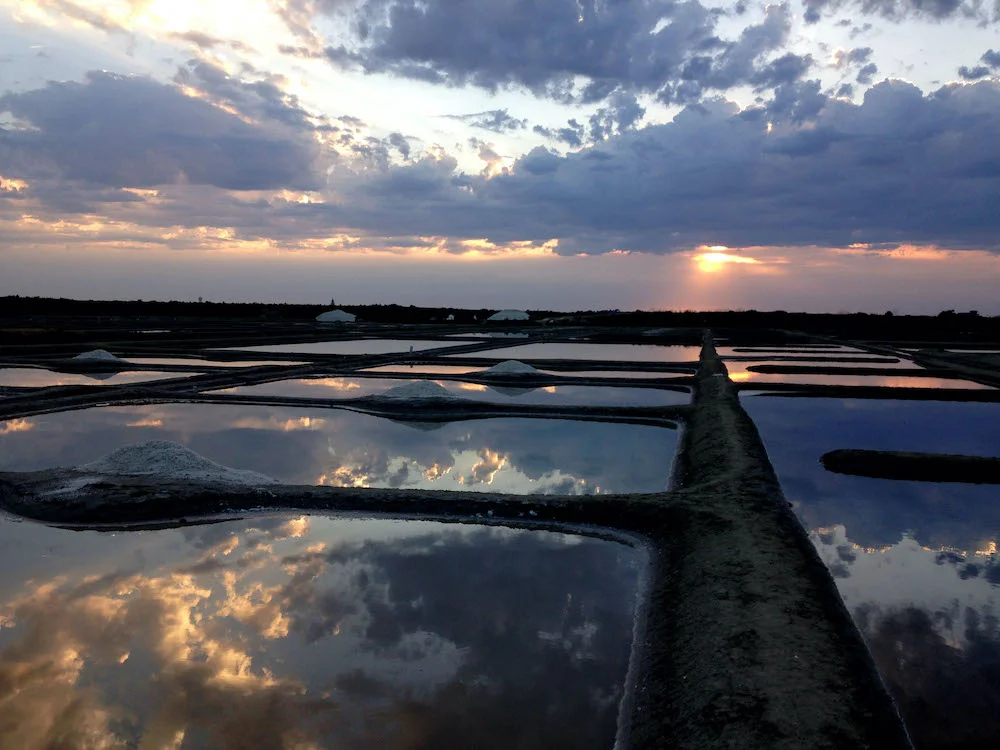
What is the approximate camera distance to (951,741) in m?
2.97

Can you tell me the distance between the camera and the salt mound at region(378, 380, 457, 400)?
1219cm

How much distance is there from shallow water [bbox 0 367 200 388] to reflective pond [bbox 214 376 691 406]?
2950 mm

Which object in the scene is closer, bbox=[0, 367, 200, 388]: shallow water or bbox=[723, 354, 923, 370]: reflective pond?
bbox=[0, 367, 200, 388]: shallow water

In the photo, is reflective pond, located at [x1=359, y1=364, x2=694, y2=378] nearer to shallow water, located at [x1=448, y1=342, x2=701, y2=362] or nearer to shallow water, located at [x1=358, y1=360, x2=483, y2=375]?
shallow water, located at [x1=358, y1=360, x2=483, y2=375]

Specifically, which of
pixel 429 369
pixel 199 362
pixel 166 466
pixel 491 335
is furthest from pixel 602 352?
pixel 166 466

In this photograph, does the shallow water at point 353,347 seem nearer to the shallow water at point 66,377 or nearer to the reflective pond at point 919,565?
the shallow water at point 66,377

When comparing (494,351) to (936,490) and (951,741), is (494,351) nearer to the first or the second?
(936,490)

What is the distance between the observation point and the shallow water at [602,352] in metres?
22.8

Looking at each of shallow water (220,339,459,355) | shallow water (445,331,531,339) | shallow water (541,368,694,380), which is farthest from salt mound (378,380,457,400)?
shallow water (445,331,531,339)

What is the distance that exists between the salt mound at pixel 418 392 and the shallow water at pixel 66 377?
6131 mm

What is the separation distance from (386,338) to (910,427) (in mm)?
23670


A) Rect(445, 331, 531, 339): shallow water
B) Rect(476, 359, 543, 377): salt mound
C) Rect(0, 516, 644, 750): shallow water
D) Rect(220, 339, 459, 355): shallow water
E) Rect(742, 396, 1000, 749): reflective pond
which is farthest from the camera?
Rect(445, 331, 531, 339): shallow water

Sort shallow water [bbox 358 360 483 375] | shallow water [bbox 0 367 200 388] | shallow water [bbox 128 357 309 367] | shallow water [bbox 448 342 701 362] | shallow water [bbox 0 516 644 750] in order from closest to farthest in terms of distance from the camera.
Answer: shallow water [bbox 0 516 644 750]
shallow water [bbox 0 367 200 388]
shallow water [bbox 358 360 483 375]
shallow water [bbox 128 357 309 367]
shallow water [bbox 448 342 701 362]

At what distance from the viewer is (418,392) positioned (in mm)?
12281
